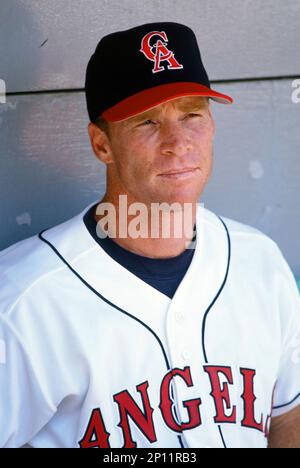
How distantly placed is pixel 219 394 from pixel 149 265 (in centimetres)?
34

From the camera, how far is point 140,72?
1664 millimetres

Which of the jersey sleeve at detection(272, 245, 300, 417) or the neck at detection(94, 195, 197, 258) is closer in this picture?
the neck at detection(94, 195, 197, 258)

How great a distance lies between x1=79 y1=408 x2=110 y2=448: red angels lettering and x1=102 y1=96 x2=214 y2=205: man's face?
499 mm

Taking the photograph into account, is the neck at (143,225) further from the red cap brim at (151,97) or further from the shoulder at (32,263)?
the red cap brim at (151,97)

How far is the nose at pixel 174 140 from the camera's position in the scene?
1.62 metres

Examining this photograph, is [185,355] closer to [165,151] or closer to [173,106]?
[165,151]

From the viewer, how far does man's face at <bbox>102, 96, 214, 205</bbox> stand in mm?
1632

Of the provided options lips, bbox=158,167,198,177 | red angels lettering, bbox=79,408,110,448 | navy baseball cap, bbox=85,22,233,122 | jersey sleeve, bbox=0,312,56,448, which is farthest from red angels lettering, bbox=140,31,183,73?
red angels lettering, bbox=79,408,110,448

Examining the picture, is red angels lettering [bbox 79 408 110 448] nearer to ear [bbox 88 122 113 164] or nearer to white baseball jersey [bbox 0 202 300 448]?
white baseball jersey [bbox 0 202 300 448]

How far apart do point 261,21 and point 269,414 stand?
3.82ft

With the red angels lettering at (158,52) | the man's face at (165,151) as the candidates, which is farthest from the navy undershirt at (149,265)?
the red angels lettering at (158,52)

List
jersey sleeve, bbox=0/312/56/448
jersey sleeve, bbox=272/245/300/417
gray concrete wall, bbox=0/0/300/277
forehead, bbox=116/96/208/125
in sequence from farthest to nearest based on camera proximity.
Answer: gray concrete wall, bbox=0/0/300/277 → jersey sleeve, bbox=272/245/300/417 → forehead, bbox=116/96/208/125 → jersey sleeve, bbox=0/312/56/448

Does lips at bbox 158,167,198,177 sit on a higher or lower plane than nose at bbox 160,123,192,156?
lower

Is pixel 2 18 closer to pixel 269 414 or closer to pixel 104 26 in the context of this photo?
pixel 104 26
